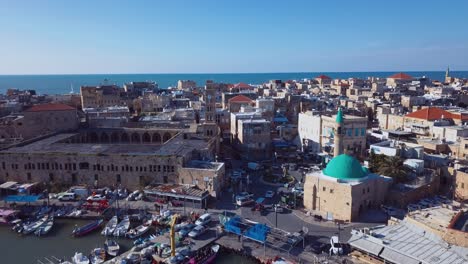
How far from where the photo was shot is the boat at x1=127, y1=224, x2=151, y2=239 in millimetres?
34906

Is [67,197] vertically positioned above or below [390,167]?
below

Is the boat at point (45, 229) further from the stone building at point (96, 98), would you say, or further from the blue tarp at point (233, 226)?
the stone building at point (96, 98)

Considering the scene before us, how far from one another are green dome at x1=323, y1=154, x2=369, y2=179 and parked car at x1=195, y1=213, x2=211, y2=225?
39.6ft

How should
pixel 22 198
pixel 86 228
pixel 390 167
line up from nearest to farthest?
pixel 86 228, pixel 22 198, pixel 390 167

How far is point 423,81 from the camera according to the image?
477ft

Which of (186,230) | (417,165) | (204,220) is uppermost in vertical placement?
(417,165)

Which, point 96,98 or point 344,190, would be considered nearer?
point 344,190

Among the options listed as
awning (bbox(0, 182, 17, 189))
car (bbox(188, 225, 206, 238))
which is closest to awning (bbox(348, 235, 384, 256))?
car (bbox(188, 225, 206, 238))

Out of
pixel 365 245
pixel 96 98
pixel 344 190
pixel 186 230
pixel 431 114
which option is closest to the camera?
pixel 365 245

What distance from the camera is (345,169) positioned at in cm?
3684

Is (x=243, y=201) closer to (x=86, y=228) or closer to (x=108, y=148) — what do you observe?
(x=86, y=228)

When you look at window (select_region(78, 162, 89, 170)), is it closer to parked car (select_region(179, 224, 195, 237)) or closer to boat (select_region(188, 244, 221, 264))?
parked car (select_region(179, 224, 195, 237))

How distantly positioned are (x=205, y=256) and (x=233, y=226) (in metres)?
3.96

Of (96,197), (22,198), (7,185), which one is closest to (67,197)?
(96,197)
